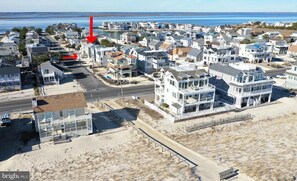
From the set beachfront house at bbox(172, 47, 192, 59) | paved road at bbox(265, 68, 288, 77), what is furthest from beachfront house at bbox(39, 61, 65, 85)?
paved road at bbox(265, 68, 288, 77)

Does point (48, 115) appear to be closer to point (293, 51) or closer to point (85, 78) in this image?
point (85, 78)

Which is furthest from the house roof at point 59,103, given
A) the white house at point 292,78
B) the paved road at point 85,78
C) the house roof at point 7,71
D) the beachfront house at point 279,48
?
the beachfront house at point 279,48

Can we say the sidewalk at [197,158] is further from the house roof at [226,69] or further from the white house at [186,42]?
the white house at [186,42]

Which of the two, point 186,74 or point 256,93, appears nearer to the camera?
point 186,74

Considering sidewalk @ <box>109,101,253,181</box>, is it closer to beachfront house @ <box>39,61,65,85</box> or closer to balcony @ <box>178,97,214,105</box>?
balcony @ <box>178,97,214,105</box>

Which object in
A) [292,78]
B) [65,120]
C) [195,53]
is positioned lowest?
[65,120]

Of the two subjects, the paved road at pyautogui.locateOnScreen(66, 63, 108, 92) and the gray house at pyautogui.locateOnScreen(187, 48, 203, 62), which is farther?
the gray house at pyautogui.locateOnScreen(187, 48, 203, 62)

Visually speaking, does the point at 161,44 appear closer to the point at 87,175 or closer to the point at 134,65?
the point at 134,65

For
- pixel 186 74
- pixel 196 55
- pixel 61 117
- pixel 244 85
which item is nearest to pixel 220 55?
pixel 196 55
